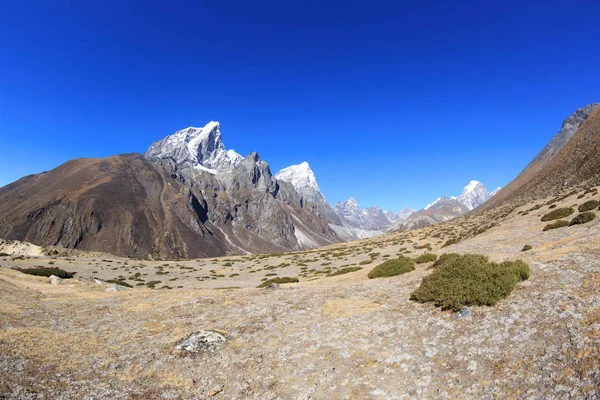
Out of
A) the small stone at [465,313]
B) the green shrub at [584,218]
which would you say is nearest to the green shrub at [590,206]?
the green shrub at [584,218]

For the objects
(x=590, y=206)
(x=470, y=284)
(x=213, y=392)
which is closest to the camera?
(x=213, y=392)

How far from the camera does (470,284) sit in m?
11.9

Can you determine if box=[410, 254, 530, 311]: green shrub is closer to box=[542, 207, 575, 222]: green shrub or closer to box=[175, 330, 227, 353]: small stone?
box=[175, 330, 227, 353]: small stone

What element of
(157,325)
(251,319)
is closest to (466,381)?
(251,319)

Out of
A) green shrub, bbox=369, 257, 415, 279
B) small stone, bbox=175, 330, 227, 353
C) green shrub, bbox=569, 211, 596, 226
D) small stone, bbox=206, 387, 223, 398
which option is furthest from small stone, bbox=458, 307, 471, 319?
green shrub, bbox=569, 211, 596, 226

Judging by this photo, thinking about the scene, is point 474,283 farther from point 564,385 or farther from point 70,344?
point 70,344

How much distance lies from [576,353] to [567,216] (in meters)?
29.3

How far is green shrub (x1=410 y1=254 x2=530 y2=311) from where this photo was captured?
1100 centimetres

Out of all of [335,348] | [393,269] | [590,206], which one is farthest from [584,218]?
[335,348]

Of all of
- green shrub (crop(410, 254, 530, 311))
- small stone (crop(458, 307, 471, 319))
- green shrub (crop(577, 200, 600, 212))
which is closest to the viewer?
small stone (crop(458, 307, 471, 319))

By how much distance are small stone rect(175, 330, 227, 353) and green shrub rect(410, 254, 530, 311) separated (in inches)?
305

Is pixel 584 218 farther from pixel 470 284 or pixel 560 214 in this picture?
pixel 470 284

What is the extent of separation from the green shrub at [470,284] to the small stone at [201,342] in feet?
25.4

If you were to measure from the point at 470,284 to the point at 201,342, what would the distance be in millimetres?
9918
